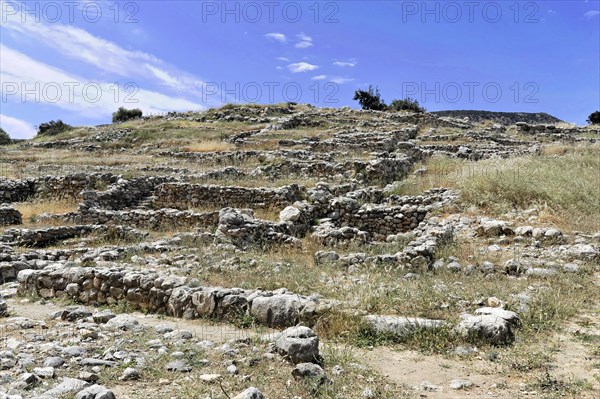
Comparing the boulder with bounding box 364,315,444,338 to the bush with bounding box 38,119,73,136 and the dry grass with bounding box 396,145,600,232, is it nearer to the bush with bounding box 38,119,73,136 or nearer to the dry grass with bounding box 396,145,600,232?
the dry grass with bounding box 396,145,600,232

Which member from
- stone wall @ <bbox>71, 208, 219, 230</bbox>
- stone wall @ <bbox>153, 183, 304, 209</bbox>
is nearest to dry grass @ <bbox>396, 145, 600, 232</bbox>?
stone wall @ <bbox>153, 183, 304, 209</bbox>

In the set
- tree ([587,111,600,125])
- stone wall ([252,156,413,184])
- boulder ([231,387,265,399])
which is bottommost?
boulder ([231,387,265,399])

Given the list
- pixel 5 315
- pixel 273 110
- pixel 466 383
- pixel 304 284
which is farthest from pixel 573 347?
pixel 273 110

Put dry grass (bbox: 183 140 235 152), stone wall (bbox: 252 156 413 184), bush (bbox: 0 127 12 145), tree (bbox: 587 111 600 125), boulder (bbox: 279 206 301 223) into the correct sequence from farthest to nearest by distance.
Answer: tree (bbox: 587 111 600 125)
bush (bbox: 0 127 12 145)
dry grass (bbox: 183 140 235 152)
stone wall (bbox: 252 156 413 184)
boulder (bbox: 279 206 301 223)

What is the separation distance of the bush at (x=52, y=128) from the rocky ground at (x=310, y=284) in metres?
32.2

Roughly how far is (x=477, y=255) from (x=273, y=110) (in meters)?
38.5

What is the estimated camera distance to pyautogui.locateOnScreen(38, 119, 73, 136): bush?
Result: 160 ft

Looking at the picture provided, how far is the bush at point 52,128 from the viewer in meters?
48.7

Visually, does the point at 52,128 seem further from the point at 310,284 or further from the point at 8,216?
the point at 310,284

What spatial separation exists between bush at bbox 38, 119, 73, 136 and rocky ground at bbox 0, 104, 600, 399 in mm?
32207

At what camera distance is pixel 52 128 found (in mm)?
49719

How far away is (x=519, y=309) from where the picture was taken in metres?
6.04

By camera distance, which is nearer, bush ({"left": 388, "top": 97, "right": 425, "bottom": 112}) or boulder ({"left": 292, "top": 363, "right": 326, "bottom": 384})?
boulder ({"left": 292, "top": 363, "right": 326, "bottom": 384})

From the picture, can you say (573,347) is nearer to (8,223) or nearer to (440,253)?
(440,253)
